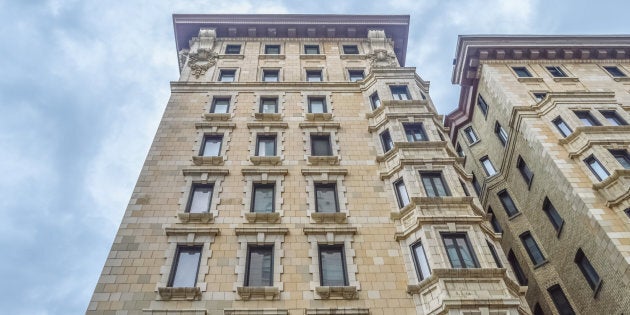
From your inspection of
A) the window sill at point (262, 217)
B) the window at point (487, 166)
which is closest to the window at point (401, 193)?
the window sill at point (262, 217)

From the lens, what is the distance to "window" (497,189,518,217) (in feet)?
104

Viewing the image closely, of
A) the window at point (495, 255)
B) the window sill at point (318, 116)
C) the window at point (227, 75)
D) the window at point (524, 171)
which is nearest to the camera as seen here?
the window at point (495, 255)

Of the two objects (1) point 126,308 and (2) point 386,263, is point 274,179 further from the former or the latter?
(1) point 126,308

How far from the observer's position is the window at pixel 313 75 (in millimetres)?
31389

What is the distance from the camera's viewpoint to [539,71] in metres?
32.3

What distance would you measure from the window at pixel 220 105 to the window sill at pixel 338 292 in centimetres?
1433

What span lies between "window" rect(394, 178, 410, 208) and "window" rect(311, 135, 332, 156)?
4.25 m

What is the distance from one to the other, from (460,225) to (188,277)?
11238mm

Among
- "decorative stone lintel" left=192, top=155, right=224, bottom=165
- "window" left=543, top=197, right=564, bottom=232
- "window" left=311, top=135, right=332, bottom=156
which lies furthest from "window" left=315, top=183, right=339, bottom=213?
"window" left=543, top=197, right=564, bottom=232

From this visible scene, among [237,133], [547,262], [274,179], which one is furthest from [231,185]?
[547,262]

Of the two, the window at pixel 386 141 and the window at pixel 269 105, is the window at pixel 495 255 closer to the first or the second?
the window at pixel 386 141

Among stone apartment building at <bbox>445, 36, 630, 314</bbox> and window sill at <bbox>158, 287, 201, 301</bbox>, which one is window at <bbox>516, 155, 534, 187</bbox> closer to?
stone apartment building at <bbox>445, 36, 630, 314</bbox>

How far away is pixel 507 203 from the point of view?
32281mm

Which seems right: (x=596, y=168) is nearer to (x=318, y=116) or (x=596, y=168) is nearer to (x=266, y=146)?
(x=318, y=116)
